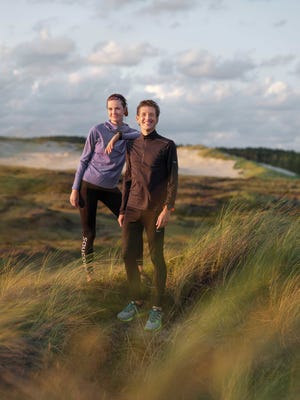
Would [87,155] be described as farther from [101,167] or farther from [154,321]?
[154,321]

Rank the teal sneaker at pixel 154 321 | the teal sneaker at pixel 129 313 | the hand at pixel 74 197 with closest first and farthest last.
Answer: the teal sneaker at pixel 154 321, the teal sneaker at pixel 129 313, the hand at pixel 74 197

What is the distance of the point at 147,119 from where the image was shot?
4.48 meters

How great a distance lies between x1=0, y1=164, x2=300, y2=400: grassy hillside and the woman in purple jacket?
583 millimetres

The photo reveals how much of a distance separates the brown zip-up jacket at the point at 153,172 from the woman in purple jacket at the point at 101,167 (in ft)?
2.31

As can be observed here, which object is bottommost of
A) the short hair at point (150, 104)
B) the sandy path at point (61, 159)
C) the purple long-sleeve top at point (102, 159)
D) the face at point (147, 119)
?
the sandy path at point (61, 159)

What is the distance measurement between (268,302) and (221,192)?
2366cm

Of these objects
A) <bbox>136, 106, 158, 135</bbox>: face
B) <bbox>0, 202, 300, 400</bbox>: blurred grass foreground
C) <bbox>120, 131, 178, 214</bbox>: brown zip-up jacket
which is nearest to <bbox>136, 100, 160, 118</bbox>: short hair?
<bbox>136, 106, 158, 135</bbox>: face

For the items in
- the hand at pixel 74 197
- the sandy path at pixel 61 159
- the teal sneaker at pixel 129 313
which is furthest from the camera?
the sandy path at pixel 61 159

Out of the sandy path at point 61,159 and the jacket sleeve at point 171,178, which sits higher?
the jacket sleeve at point 171,178

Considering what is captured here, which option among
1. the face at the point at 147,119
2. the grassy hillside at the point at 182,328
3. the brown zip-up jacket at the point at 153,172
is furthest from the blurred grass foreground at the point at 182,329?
the face at the point at 147,119

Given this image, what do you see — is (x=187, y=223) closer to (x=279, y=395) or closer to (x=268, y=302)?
(x=268, y=302)

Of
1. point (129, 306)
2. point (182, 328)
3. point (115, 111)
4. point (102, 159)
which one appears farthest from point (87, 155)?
point (182, 328)

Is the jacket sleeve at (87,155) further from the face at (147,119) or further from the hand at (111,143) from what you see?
the face at (147,119)

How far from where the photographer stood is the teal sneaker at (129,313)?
4.76m
